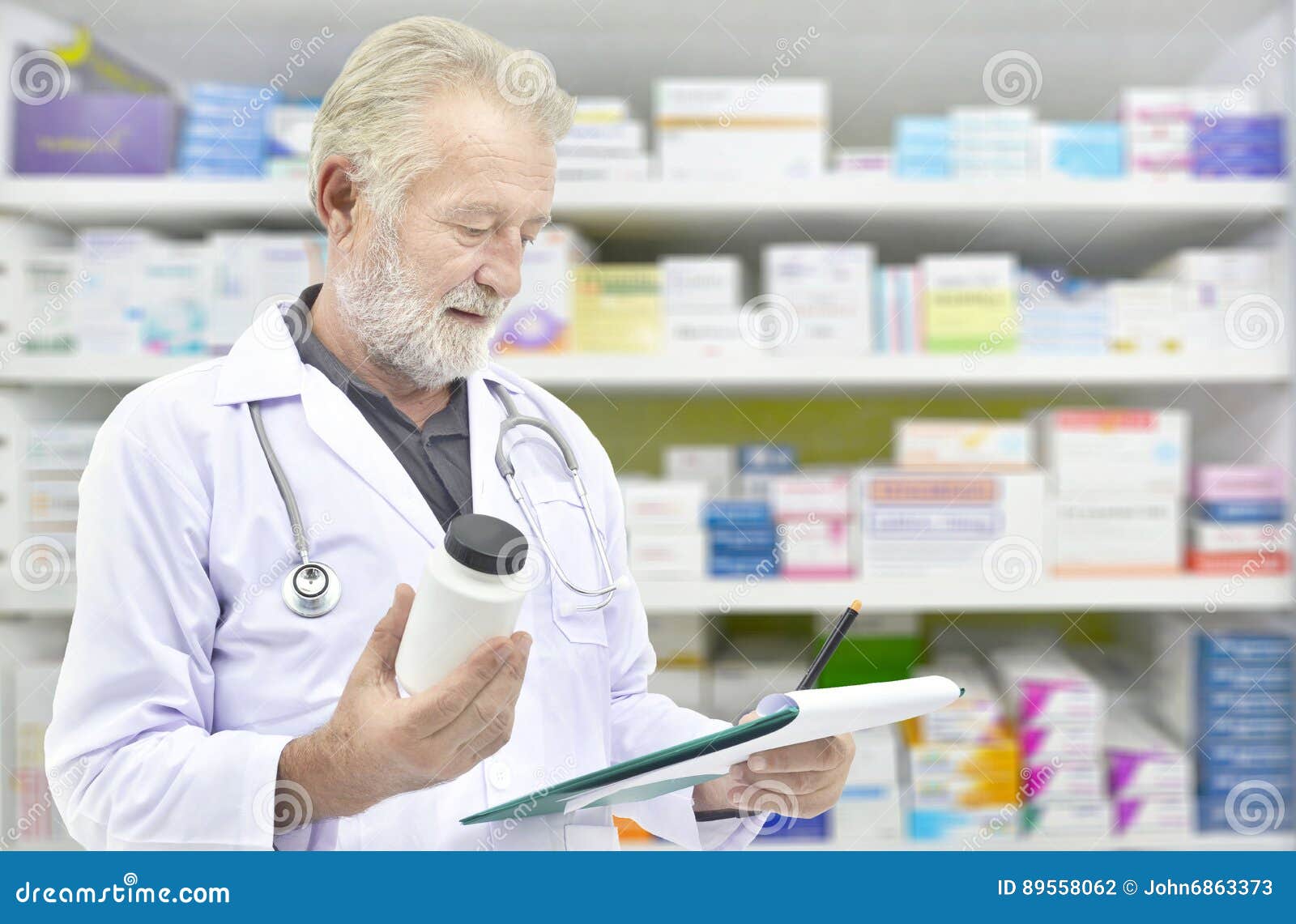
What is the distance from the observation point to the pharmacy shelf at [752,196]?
1901 mm

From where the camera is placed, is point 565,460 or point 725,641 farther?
point 725,641

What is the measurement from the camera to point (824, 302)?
77.6 inches

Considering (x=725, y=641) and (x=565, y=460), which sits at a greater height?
(x=565, y=460)

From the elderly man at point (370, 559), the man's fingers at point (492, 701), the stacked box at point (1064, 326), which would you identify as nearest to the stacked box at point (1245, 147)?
the stacked box at point (1064, 326)

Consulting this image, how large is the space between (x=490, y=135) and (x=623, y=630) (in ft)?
1.79

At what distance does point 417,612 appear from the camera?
0.72 meters

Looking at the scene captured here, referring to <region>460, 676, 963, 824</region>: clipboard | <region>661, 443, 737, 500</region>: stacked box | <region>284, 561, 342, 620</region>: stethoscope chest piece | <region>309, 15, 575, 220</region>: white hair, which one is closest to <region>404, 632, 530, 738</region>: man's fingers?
<region>460, 676, 963, 824</region>: clipboard

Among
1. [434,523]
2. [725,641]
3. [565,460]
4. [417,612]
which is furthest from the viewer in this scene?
[725,641]

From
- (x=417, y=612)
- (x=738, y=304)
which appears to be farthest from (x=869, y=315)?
(x=417, y=612)

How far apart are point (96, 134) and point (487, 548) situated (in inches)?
69.0

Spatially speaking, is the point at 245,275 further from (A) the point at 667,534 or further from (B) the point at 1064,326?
(B) the point at 1064,326

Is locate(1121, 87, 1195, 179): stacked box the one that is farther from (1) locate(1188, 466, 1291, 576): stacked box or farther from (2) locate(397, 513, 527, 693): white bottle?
(2) locate(397, 513, 527, 693): white bottle

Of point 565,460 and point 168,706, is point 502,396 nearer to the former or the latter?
point 565,460

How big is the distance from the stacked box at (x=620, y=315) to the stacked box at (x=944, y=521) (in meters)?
0.53
